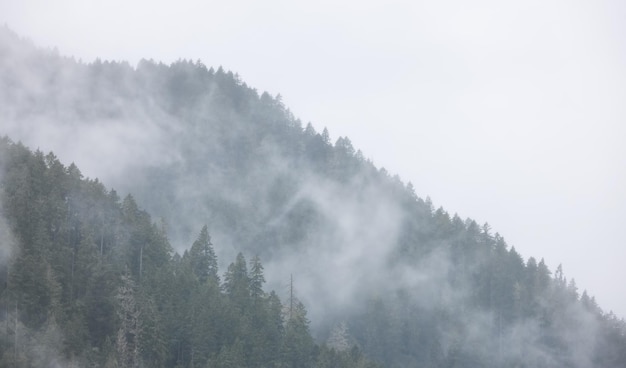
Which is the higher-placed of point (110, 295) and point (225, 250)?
point (225, 250)

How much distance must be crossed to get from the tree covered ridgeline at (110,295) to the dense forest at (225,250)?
196 millimetres

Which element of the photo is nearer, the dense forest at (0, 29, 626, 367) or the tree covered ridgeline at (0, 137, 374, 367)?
the tree covered ridgeline at (0, 137, 374, 367)

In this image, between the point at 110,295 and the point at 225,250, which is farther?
the point at 225,250

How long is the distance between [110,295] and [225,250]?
51.2 meters

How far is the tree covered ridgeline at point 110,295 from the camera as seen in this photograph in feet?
304

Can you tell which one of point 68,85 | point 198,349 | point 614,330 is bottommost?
point 198,349

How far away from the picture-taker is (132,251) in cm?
10925

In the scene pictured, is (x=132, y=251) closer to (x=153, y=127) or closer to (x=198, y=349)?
(x=198, y=349)

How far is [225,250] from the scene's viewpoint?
15125cm

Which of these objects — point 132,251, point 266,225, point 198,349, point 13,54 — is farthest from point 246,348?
point 13,54

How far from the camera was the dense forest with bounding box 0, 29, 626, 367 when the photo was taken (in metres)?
99.8

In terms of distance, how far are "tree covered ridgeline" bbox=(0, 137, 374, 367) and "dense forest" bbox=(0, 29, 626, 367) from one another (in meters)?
0.20

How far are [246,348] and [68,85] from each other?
85.9m

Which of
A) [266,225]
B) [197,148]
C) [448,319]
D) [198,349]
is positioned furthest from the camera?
[197,148]
